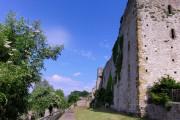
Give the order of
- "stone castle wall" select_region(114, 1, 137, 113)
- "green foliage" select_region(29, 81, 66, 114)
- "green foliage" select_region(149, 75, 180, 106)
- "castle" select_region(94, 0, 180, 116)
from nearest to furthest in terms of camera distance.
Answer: "green foliage" select_region(29, 81, 66, 114) < "green foliage" select_region(149, 75, 180, 106) < "castle" select_region(94, 0, 180, 116) < "stone castle wall" select_region(114, 1, 137, 113)

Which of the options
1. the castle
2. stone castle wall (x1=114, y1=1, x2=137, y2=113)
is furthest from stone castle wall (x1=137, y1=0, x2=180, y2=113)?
stone castle wall (x1=114, y1=1, x2=137, y2=113)

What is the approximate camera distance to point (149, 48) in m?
24.1

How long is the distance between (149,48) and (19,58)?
1698 centimetres

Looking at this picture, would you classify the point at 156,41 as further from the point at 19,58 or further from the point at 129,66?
the point at 19,58

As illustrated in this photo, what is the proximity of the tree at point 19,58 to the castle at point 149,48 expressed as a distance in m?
13.6

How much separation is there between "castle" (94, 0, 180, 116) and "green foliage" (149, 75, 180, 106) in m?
0.95

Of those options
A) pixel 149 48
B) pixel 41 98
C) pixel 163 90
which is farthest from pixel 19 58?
pixel 149 48

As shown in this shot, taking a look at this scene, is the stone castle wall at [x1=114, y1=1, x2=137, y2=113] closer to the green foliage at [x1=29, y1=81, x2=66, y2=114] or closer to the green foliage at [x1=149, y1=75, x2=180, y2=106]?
the green foliage at [x1=149, y1=75, x2=180, y2=106]

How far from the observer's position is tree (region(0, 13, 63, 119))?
320 inches

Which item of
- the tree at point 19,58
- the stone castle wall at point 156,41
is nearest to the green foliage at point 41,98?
the tree at point 19,58

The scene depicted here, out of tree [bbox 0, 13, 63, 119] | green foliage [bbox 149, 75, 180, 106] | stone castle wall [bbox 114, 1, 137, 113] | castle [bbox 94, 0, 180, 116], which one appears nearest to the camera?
tree [bbox 0, 13, 63, 119]

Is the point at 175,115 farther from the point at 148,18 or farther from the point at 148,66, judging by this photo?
the point at 148,18

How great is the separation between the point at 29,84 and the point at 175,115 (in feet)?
34.9

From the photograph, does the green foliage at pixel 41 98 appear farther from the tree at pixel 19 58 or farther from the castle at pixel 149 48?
the castle at pixel 149 48
